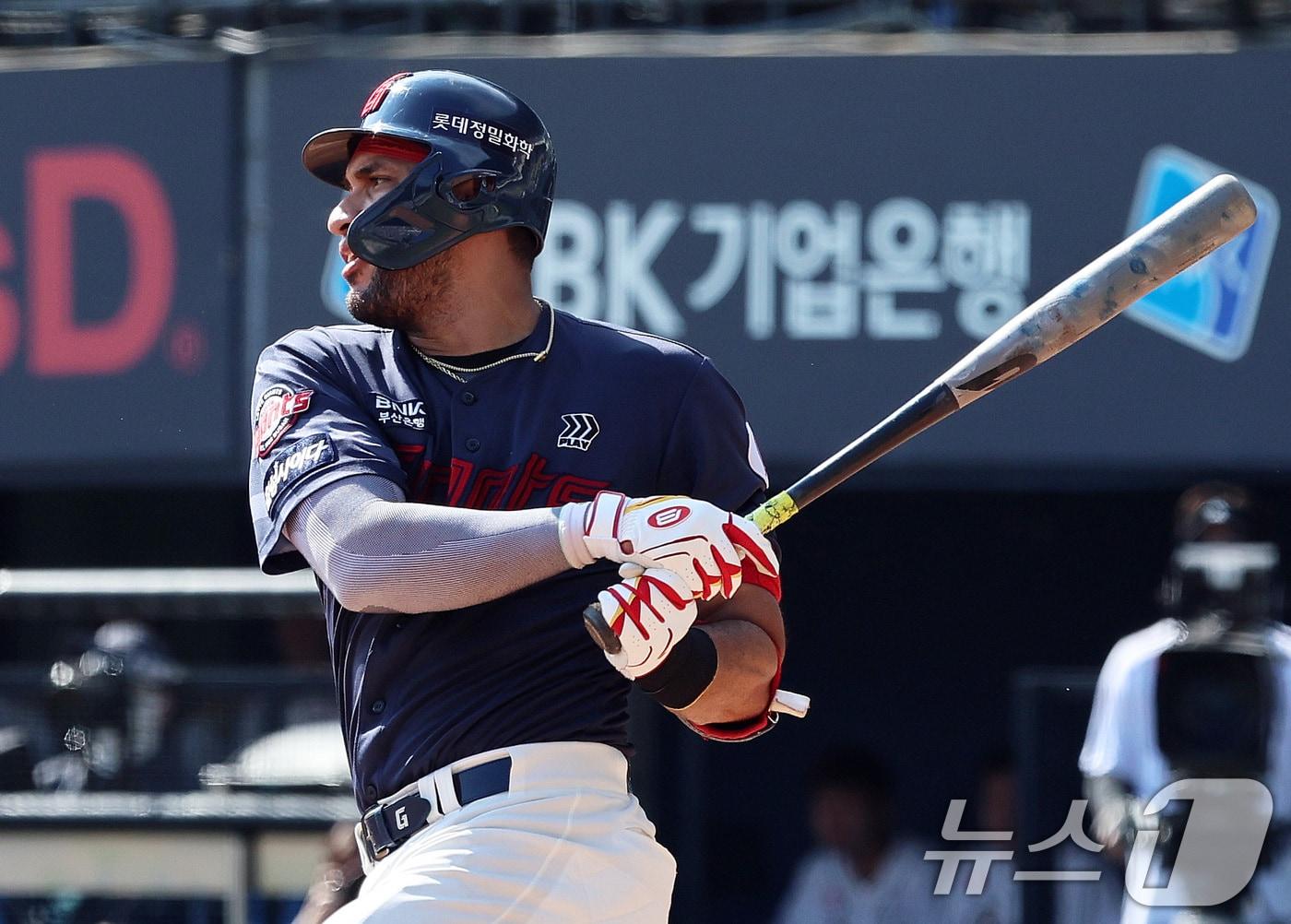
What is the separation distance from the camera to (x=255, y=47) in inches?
233

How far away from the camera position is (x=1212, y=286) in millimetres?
5598

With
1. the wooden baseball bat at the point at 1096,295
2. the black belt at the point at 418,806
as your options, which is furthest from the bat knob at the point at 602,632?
the wooden baseball bat at the point at 1096,295

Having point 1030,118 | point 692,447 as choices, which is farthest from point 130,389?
point 692,447

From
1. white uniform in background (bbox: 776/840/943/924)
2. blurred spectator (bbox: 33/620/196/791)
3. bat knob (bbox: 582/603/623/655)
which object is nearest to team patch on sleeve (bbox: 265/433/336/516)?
bat knob (bbox: 582/603/623/655)

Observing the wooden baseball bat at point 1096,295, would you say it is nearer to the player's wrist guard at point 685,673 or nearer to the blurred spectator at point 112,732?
the player's wrist guard at point 685,673

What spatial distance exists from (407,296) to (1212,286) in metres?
3.55

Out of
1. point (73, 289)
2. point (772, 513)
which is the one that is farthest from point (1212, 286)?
point (772, 513)

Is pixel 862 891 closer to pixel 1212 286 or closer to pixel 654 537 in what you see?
pixel 1212 286

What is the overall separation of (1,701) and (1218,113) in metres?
3.62

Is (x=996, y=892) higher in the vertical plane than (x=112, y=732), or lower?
lower

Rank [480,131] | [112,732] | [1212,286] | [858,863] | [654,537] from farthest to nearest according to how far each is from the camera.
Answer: [858,863]
[1212,286]
[112,732]
[480,131]
[654,537]

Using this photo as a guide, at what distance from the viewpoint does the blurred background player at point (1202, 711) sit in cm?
459

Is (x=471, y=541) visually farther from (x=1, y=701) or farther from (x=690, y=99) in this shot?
(x=690, y=99)

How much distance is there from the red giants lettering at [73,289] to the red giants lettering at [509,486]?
359cm
